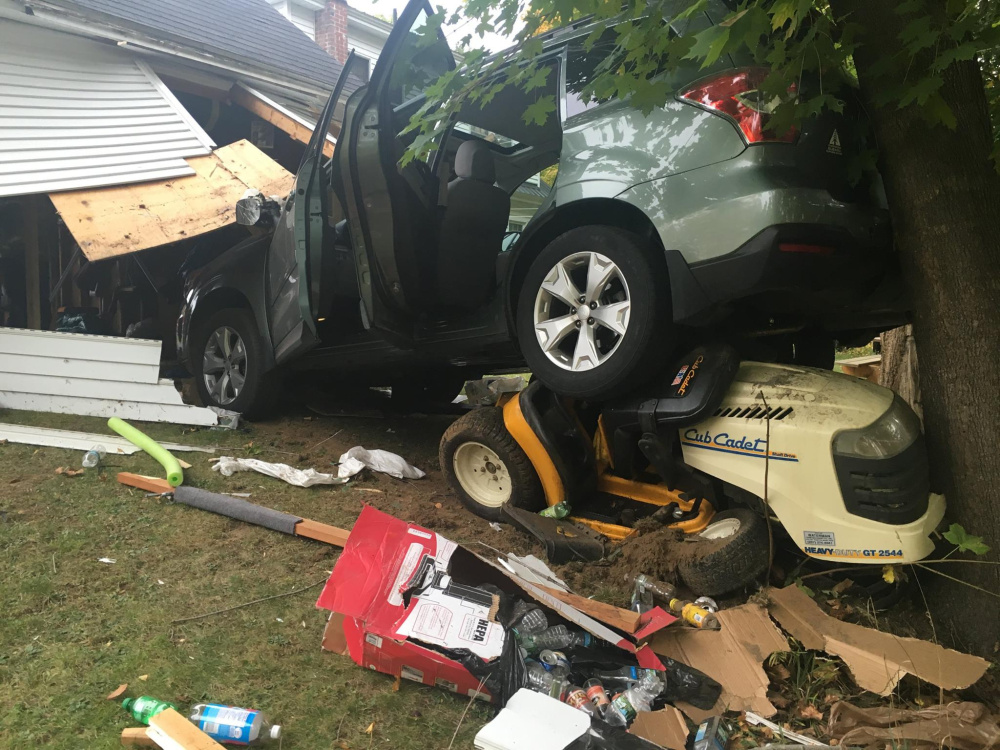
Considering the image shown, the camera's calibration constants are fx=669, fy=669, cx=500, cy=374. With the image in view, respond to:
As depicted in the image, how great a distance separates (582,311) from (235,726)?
6.90 feet

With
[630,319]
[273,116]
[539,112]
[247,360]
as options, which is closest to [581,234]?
[630,319]

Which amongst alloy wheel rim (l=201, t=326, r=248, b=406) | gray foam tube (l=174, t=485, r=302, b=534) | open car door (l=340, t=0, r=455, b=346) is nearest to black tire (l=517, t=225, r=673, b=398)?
open car door (l=340, t=0, r=455, b=346)

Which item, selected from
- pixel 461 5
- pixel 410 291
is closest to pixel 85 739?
pixel 410 291

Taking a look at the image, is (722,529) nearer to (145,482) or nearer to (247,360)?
(145,482)

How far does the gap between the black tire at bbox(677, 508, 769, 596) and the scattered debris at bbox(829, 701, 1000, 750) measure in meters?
0.65

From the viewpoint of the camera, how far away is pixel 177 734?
188 cm

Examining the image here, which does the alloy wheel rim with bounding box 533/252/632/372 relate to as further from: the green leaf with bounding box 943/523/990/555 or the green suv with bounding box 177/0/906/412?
the green leaf with bounding box 943/523/990/555

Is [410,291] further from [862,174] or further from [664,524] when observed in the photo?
[862,174]

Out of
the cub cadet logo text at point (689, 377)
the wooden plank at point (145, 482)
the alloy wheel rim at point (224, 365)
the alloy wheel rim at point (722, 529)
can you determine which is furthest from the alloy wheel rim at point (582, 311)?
the alloy wheel rim at point (224, 365)

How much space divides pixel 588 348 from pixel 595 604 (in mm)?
1134

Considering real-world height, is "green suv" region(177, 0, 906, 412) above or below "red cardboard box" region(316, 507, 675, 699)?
above

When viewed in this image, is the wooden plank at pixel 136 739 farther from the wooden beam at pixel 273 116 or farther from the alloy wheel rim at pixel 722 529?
the wooden beam at pixel 273 116

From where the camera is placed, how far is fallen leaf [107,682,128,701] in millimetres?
2148

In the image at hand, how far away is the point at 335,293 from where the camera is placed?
4387 millimetres
